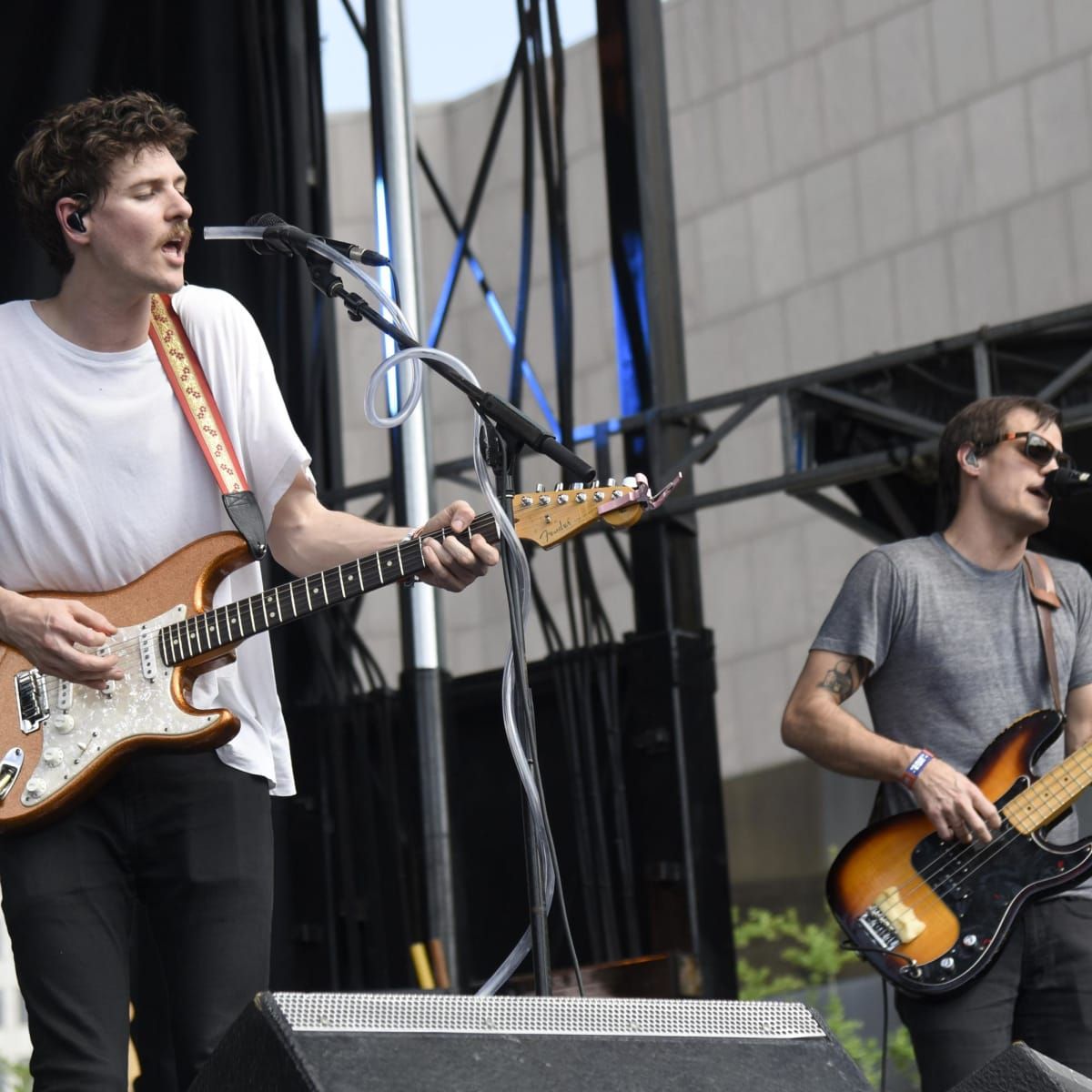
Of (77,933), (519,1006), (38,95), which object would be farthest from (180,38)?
(519,1006)

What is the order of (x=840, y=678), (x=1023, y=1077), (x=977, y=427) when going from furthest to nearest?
1. (x=977, y=427)
2. (x=840, y=678)
3. (x=1023, y=1077)

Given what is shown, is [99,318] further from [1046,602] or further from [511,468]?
[1046,602]

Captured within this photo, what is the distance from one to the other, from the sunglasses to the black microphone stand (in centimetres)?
137

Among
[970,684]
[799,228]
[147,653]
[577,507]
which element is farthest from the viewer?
[799,228]

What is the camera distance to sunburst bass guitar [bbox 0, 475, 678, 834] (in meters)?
2.32

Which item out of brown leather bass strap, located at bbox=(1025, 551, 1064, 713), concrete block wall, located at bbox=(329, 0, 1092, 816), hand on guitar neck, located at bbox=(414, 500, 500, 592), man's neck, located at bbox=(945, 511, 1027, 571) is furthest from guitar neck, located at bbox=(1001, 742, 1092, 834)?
concrete block wall, located at bbox=(329, 0, 1092, 816)

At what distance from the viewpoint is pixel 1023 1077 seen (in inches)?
61.4

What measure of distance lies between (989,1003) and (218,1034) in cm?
137

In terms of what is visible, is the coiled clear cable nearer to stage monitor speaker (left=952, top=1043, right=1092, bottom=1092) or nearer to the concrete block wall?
stage monitor speaker (left=952, top=1043, right=1092, bottom=1092)

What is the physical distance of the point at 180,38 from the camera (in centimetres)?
489

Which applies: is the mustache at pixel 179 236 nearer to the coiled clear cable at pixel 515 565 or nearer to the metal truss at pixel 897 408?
the coiled clear cable at pixel 515 565

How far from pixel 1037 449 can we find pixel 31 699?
188 cm

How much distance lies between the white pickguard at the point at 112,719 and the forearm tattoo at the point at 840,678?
132cm

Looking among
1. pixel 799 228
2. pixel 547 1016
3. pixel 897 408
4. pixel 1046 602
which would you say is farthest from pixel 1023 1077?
pixel 799 228
